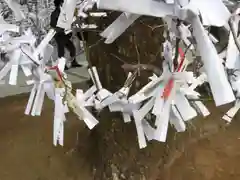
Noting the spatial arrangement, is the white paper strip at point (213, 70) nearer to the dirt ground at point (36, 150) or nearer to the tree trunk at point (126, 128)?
the tree trunk at point (126, 128)

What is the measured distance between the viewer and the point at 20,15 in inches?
19.3

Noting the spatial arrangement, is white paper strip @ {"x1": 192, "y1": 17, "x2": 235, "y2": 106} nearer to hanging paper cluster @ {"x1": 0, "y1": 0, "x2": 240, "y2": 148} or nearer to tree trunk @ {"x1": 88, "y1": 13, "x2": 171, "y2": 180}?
hanging paper cluster @ {"x1": 0, "y1": 0, "x2": 240, "y2": 148}

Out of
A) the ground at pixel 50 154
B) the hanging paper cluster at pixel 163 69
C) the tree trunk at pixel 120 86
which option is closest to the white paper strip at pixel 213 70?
the hanging paper cluster at pixel 163 69

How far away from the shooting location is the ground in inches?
24.5

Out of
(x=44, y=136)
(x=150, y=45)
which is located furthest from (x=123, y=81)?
(x=44, y=136)

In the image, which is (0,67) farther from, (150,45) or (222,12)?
(222,12)

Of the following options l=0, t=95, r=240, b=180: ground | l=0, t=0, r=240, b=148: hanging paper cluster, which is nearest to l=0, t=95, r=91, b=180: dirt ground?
l=0, t=95, r=240, b=180: ground

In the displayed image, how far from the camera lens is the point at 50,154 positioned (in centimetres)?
63

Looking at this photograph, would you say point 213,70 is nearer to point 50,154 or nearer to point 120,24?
point 120,24

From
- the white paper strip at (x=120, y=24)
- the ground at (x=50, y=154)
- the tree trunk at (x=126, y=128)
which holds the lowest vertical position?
the ground at (x=50, y=154)

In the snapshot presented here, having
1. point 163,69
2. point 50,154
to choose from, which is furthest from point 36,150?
point 163,69

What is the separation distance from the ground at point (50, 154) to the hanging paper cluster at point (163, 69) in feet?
0.40

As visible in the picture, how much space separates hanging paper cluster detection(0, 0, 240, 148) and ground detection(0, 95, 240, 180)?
0.40 ft

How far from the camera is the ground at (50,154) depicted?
622 mm
